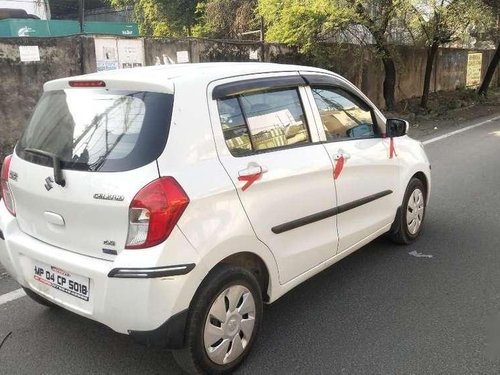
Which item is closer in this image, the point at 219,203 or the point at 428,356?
the point at 219,203

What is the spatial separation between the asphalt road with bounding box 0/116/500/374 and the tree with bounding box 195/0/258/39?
19.3 m

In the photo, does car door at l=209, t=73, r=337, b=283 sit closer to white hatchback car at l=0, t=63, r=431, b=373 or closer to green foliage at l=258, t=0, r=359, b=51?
white hatchback car at l=0, t=63, r=431, b=373

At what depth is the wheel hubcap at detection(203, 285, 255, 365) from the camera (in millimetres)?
2930

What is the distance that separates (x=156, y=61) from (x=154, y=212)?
8737 millimetres

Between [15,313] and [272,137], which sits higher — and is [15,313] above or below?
below

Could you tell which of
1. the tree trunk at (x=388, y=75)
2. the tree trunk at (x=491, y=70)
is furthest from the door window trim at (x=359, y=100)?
the tree trunk at (x=491, y=70)

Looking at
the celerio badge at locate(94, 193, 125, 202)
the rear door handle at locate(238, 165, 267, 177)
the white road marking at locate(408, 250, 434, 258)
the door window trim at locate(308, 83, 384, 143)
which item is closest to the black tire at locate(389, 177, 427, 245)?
the white road marking at locate(408, 250, 434, 258)

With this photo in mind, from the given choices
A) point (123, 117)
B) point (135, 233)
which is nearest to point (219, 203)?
point (135, 233)

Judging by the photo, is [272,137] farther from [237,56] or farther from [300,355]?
[237,56]

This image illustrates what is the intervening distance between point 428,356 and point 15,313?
2.81 meters

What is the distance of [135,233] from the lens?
8.84ft

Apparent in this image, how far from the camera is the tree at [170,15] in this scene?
28.3m

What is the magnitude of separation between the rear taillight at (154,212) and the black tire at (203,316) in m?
0.39

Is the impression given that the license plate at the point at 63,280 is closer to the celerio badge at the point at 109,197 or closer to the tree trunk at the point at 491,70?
the celerio badge at the point at 109,197
